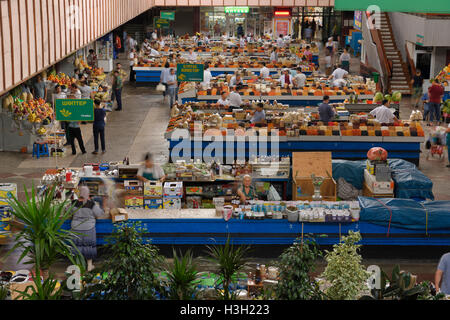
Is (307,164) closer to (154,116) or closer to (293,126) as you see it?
(293,126)

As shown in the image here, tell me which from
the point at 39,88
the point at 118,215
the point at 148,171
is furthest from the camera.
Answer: the point at 39,88

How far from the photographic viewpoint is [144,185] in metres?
11.0

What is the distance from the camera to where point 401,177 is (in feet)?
39.8

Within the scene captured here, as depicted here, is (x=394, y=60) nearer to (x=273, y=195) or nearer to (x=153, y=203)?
(x=273, y=195)

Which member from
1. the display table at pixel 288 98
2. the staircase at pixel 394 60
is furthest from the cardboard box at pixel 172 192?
the staircase at pixel 394 60

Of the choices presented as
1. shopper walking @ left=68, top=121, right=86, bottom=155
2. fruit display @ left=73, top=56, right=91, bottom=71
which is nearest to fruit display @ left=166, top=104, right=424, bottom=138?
shopper walking @ left=68, top=121, right=86, bottom=155

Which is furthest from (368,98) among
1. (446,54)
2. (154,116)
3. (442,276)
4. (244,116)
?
(442,276)

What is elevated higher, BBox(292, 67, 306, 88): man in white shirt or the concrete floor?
BBox(292, 67, 306, 88): man in white shirt

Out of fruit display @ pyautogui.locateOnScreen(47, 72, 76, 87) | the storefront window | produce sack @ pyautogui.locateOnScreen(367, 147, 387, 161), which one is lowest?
produce sack @ pyautogui.locateOnScreen(367, 147, 387, 161)

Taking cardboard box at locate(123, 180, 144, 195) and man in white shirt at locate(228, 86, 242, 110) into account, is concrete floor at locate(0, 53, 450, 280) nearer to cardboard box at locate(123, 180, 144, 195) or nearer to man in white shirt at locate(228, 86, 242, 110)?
cardboard box at locate(123, 180, 144, 195)

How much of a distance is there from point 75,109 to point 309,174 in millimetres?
4398

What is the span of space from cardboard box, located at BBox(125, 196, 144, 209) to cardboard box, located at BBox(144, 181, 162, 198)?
0.13 meters

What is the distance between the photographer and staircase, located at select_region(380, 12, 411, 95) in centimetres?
2700

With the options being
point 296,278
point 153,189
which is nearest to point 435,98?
point 153,189
